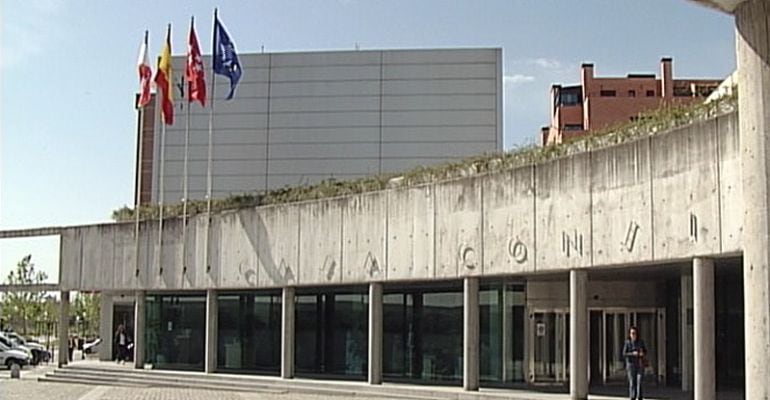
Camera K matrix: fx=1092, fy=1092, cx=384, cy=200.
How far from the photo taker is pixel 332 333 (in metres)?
30.7

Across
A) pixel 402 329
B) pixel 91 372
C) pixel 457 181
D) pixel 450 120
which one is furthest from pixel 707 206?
pixel 450 120

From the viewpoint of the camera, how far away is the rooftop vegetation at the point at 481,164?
18.8 meters

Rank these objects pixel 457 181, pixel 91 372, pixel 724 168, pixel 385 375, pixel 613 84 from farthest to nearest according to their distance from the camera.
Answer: pixel 613 84, pixel 91 372, pixel 385 375, pixel 457 181, pixel 724 168

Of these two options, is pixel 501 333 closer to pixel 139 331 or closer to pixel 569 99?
pixel 139 331

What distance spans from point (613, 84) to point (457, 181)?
6142cm

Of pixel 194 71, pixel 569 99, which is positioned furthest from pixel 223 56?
pixel 569 99

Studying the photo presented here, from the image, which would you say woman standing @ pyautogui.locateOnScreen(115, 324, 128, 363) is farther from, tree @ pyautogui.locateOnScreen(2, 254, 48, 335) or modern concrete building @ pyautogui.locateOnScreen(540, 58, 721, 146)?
modern concrete building @ pyautogui.locateOnScreen(540, 58, 721, 146)

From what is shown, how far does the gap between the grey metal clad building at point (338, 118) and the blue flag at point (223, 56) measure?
3837 centimetres

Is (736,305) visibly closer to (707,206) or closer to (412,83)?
(707,206)

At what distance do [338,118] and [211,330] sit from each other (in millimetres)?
42998

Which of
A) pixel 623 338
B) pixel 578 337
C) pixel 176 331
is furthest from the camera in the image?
pixel 176 331

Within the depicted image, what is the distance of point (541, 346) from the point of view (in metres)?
27.1

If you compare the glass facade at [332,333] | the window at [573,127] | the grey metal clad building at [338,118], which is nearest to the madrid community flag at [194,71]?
the glass facade at [332,333]

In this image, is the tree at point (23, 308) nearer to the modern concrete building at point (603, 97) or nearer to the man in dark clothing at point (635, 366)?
the modern concrete building at point (603, 97)
